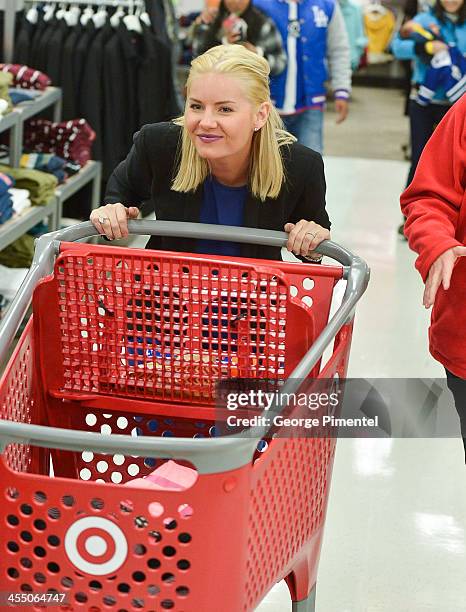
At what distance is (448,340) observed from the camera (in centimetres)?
239

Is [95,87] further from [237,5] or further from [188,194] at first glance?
[188,194]

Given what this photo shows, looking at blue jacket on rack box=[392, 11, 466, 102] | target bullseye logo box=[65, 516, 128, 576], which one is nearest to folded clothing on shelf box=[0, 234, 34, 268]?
blue jacket on rack box=[392, 11, 466, 102]

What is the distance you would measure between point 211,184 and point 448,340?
0.67 m

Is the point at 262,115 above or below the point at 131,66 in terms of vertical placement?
above

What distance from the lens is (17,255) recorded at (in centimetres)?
504

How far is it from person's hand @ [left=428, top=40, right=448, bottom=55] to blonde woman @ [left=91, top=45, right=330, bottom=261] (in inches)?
144

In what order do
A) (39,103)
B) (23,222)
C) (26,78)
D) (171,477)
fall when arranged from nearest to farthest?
(171,477), (23,222), (39,103), (26,78)

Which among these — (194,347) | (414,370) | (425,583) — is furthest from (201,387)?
(414,370)

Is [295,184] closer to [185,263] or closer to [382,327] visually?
Answer: [185,263]

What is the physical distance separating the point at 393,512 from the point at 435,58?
3437mm

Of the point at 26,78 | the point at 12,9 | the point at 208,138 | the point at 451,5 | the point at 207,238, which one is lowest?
the point at 26,78

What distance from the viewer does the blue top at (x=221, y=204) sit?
8.59ft

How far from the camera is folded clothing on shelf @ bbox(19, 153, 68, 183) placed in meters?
5.17

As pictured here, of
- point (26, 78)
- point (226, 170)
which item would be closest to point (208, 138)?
point (226, 170)
